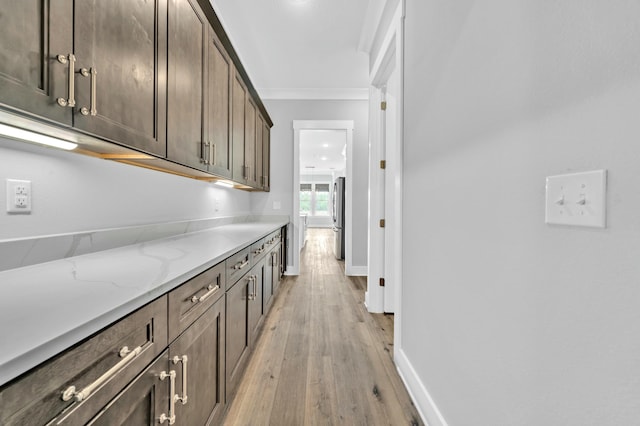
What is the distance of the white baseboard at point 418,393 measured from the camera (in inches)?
51.9

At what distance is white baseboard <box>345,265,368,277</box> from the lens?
420 centimetres

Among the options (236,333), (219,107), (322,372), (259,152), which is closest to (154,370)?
(236,333)

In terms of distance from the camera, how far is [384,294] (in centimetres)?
281

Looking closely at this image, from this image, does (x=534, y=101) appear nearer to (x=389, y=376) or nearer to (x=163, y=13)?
(x=163, y=13)

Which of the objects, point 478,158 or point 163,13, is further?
point 163,13

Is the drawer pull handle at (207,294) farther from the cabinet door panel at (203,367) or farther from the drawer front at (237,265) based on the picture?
the drawer front at (237,265)

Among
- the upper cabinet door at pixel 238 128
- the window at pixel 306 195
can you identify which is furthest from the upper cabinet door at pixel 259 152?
the window at pixel 306 195

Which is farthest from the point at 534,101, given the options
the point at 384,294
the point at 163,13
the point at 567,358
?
the point at 384,294

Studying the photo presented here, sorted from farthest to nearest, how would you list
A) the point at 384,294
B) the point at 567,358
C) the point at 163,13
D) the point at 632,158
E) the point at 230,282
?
the point at 384,294, the point at 230,282, the point at 163,13, the point at 567,358, the point at 632,158

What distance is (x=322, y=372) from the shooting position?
1816 mm

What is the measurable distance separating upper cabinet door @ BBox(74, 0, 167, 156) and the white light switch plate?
4.43 feet

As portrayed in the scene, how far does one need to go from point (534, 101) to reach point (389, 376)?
5.59 ft

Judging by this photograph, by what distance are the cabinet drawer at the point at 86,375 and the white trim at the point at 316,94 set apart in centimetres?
397

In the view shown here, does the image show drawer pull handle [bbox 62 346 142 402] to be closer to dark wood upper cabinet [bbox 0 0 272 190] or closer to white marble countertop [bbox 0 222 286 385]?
white marble countertop [bbox 0 222 286 385]
